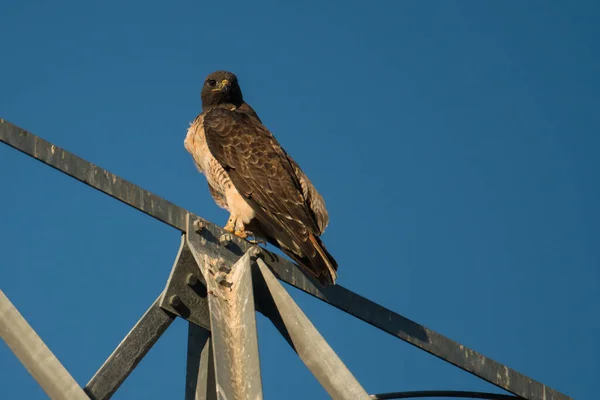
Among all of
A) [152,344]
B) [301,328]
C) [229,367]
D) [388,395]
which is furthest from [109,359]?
[388,395]

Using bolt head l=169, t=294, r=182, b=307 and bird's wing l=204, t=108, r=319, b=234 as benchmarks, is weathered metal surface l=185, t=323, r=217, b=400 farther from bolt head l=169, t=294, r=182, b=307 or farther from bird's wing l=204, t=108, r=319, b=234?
bird's wing l=204, t=108, r=319, b=234

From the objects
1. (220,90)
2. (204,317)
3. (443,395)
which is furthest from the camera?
(220,90)

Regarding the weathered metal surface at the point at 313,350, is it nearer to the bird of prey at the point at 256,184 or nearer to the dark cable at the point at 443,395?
the dark cable at the point at 443,395

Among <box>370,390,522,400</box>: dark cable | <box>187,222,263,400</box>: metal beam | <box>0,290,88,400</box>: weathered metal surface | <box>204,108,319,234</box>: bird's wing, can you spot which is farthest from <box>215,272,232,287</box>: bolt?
<box>204,108,319,234</box>: bird's wing

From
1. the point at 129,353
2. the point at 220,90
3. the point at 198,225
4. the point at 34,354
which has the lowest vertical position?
the point at 34,354

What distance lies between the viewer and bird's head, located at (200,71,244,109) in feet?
28.6

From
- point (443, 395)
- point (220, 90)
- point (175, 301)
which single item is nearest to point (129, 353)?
point (175, 301)

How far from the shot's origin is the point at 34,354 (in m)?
3.16

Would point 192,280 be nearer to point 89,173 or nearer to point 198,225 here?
point 198,225

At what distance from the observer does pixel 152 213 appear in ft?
11.9

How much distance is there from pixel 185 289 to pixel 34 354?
83 centimetres

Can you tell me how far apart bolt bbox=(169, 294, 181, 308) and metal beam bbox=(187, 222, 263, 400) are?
0.57 feet

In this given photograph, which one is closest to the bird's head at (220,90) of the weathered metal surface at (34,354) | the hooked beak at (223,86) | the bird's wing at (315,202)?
the hooked beak at (223,86)

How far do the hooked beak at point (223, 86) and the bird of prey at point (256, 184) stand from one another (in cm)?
97
